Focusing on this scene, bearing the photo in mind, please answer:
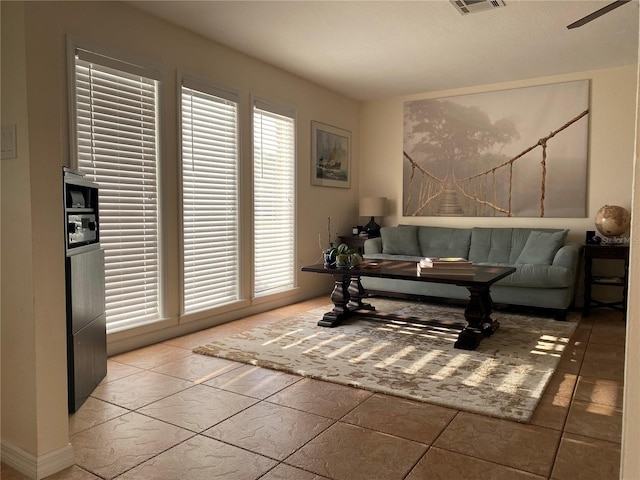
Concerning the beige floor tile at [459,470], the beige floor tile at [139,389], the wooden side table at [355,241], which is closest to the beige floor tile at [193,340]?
the beige floor tile at [139,389]

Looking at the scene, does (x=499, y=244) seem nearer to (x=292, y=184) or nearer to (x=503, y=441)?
(x=292, y=184)

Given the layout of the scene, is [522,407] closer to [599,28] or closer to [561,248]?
[561,248]

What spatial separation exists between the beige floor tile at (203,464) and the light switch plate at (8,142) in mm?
1353

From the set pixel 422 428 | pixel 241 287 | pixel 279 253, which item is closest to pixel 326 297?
pixel 279 253

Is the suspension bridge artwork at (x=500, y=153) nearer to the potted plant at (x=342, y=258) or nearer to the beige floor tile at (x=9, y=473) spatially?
the potted plant at (x=342, y=258)

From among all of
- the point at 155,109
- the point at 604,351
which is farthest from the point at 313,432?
the point at 155,109

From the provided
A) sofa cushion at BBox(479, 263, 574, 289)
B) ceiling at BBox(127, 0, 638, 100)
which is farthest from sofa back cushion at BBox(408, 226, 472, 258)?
ceiling at BBox(127, 0, 638, 100)

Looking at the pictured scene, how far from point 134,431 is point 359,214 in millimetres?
4761

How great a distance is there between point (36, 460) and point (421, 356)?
7.87 ft

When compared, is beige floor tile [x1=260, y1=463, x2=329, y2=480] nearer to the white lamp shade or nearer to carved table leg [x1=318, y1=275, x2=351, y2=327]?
carved table leg [x1=318, y1=275, x2=351, y2=327]

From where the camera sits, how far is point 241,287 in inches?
188

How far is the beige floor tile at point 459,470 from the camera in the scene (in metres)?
1.92

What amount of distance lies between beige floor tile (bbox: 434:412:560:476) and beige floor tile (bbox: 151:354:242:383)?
5.00ft

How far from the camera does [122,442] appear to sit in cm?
222
